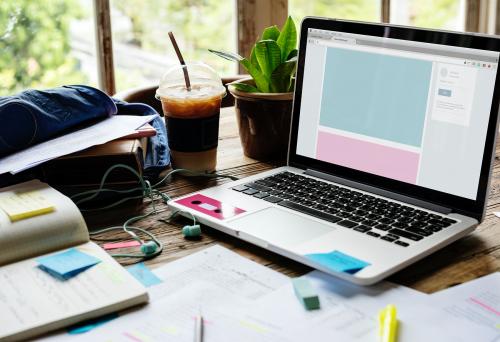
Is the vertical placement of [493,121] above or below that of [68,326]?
above

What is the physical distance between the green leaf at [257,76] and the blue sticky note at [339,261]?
507mm

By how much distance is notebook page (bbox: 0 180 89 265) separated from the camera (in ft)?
3.08

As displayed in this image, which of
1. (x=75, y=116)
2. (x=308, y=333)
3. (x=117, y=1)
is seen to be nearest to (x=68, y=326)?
(x=308, y=333)

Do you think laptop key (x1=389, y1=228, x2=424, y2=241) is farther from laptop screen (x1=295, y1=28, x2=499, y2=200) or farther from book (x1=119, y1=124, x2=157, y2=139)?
book (x1=119, y1=124, x2=157, y2=139)

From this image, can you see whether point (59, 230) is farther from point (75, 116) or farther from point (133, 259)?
point (75, 116)

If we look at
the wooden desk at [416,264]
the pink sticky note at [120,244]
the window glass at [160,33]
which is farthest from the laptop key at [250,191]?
the window glass at [160,33]

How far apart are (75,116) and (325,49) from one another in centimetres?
45

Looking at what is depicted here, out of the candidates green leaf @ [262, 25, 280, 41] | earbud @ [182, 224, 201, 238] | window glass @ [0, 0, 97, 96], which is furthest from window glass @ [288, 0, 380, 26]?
earbud @ [182, 224, 201, 238]

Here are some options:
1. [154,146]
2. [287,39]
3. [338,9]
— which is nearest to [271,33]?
[287,39]

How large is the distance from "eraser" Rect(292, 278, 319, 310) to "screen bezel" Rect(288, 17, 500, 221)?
11.1 inches

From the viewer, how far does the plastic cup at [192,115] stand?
1256 mm

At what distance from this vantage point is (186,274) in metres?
0.92

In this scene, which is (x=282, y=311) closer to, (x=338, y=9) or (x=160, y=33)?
(x=160, y=33)

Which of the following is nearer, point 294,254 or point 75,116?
point 294,254
